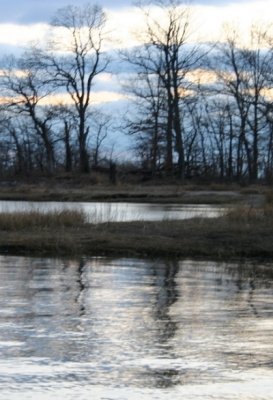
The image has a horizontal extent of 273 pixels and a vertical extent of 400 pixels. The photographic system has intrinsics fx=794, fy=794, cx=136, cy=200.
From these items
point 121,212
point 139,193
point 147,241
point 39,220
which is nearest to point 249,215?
point 147,241

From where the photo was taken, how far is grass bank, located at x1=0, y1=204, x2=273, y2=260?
17234 millimetres

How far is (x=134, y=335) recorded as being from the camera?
328 inches

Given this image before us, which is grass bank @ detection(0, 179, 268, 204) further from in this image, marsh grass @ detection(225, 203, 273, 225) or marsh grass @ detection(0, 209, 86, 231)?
marsh grass @ detection(0, 209, 86, 231)

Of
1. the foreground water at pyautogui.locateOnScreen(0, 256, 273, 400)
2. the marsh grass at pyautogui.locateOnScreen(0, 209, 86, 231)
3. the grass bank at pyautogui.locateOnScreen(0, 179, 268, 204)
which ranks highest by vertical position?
the grass bank at pyautogui.locateOnScreen(0, 179, 268, 204)

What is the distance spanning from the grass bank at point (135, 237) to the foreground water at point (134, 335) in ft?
10.6

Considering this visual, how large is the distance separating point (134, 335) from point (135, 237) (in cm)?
1027

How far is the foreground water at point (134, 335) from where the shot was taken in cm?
632

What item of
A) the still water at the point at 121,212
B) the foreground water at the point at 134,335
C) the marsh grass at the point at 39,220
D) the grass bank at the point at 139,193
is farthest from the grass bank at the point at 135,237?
the grass bank at the point at 139,193

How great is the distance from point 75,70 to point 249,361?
71.1 meters

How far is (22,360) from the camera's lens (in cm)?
711

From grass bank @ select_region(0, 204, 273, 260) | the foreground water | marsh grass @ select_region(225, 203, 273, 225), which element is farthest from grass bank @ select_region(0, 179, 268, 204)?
the foreground water

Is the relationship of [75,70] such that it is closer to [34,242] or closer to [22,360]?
[34,242]

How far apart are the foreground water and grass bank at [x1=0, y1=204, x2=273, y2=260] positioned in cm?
324

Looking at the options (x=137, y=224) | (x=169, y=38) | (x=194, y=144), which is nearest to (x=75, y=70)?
(x=169, y=38)
